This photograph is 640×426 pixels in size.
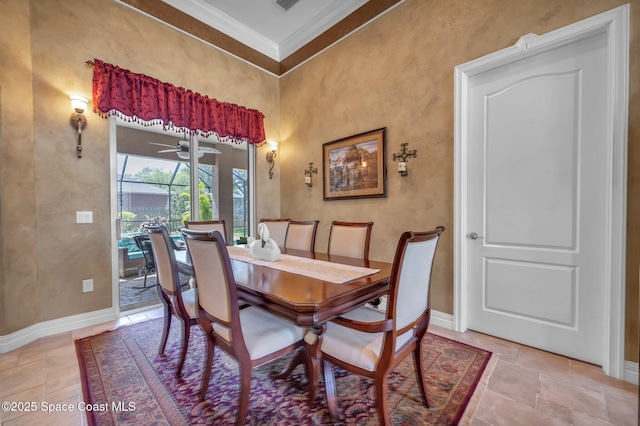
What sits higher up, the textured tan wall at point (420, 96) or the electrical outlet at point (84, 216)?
the textured tan wall at point (420, 96)

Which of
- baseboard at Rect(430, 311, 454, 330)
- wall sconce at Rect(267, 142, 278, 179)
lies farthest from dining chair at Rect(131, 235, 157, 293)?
baseboard at Rect(430, 311, 454, 330)

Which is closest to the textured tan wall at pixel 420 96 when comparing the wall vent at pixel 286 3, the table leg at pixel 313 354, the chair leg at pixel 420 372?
the wall vent at pixel 286 3

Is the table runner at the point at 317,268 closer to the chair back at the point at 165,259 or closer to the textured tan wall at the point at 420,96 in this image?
the chair back at the point at 165,259

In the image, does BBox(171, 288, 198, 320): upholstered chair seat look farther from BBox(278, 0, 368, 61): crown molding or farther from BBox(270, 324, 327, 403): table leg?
BBox(278, 0, 368, 61): crown molding

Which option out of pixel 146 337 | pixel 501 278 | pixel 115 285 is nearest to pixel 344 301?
pixel 501 278

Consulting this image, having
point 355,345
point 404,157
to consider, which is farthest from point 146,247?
point 404,157

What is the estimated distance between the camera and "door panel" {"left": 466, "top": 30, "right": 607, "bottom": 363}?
1908 millimetres

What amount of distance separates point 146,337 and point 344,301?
82.9 inches

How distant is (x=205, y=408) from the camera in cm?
152

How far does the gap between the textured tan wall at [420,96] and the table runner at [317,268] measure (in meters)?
1.21

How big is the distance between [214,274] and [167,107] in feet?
8.65

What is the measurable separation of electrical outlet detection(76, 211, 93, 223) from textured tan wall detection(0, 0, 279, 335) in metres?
0.04

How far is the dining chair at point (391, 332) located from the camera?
3.95 ft

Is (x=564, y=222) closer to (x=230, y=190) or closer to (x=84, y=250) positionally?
(x=230, y=190)
